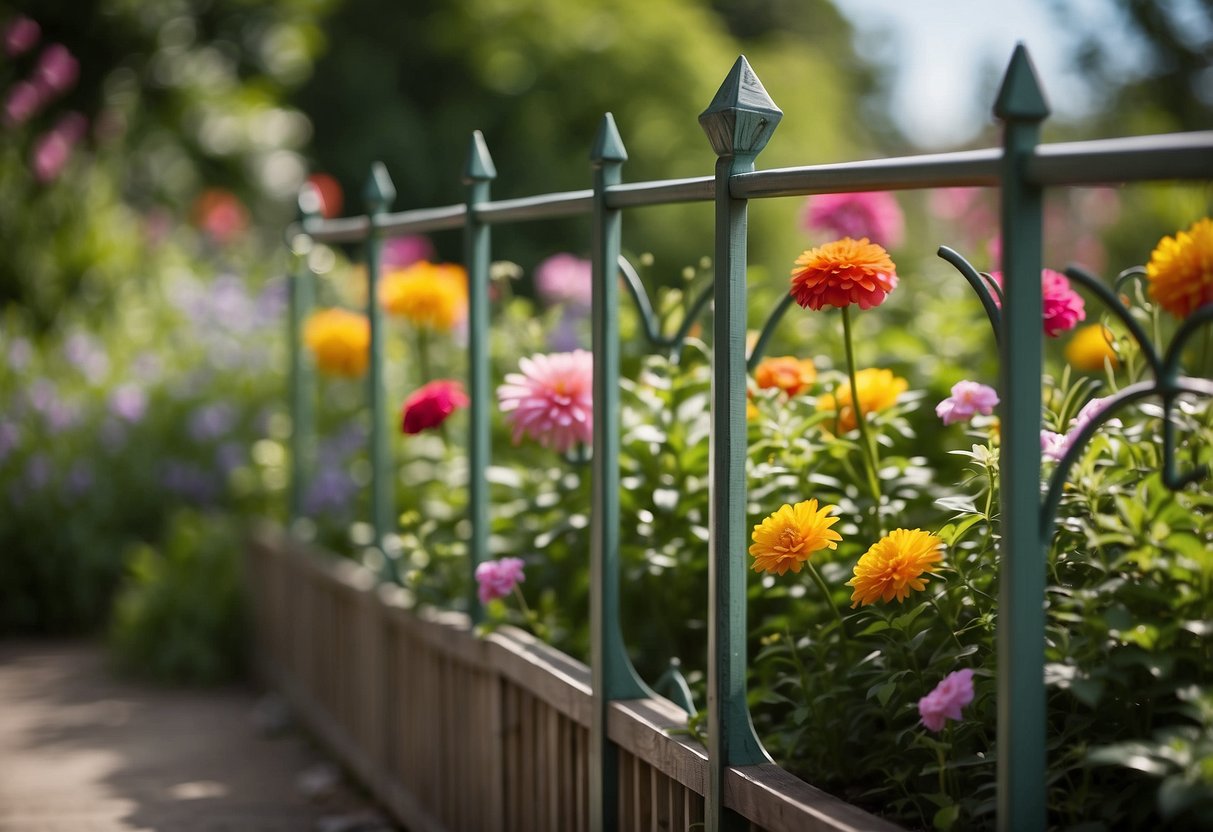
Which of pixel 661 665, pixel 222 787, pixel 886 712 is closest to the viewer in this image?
pixel 886 712

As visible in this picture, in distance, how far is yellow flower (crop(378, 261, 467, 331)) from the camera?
12.9ft

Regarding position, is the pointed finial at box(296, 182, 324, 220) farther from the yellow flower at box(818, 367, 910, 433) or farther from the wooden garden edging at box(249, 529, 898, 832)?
the yellow flower at box(818, 367, 910, 433)

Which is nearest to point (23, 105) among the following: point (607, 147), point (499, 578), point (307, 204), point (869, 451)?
point (307, 204)

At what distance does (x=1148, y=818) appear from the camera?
1777 millimetres

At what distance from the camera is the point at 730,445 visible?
2.12m

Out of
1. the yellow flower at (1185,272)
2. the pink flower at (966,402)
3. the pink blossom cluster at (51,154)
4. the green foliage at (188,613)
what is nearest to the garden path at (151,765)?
the green foliage at (188,613)

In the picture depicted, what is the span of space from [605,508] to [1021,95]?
1.26 m

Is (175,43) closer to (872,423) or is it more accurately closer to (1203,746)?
(872,423)

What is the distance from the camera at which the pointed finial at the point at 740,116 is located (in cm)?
209

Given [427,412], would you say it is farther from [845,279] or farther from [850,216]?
Result: [850,216]

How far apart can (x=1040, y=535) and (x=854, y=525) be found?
983 millimetres

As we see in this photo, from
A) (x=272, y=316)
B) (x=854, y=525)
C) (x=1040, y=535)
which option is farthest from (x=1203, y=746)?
(x=272, y=316)

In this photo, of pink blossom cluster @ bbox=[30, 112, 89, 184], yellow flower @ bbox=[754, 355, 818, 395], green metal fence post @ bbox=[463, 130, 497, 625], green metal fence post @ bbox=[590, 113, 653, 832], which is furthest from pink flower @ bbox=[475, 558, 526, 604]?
pink blossom cluster @ bbox=[30, 112, 89, 184]

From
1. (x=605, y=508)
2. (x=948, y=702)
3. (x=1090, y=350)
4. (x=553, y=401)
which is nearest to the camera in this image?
(x=948, y=702)
